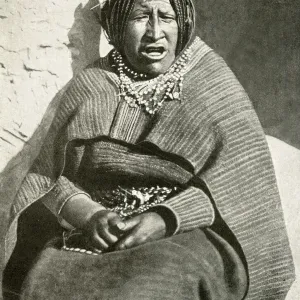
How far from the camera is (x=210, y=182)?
59.9 inches

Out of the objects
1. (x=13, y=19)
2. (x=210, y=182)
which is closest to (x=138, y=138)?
(x=210, y=182)

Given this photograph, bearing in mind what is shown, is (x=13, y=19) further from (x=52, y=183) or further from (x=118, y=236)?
(x=118, y=236)

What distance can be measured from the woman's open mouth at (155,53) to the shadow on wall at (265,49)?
383 mm

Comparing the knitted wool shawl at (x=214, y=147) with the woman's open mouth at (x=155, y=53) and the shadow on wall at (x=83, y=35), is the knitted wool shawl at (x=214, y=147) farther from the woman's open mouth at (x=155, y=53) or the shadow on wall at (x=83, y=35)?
the shadow on wall at (x=83, y=35)

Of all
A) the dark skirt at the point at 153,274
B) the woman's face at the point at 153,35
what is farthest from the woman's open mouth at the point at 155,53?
the dark skirt at the point at 153,274

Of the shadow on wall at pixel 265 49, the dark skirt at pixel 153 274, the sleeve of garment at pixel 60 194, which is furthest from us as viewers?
the shadow on wall at pixel 265 49

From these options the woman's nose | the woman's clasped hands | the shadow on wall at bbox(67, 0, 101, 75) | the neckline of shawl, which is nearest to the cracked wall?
the shadow on wall at bbox(67, 0, 101, 75)

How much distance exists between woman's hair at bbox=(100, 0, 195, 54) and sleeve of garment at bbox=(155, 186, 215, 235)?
427mm

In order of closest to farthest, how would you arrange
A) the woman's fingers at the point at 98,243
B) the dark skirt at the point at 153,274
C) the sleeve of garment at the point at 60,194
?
the dark skirt at the point at 153,274 → the woman's fingers at the point at 98,243 → the sleeve of garment at the point at 60,194

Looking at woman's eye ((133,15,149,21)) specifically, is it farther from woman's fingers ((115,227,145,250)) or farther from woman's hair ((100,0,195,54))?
woman's fingers ((115,227,145,250))

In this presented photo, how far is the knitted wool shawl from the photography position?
1.52 metres

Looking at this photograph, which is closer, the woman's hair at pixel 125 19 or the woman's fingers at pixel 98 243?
the woman's fingers at pixel 98 243

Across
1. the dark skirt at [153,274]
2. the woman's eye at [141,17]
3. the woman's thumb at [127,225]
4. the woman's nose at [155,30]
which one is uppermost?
the woman's eye at [141,17]

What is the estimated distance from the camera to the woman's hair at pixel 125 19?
1722 mm
